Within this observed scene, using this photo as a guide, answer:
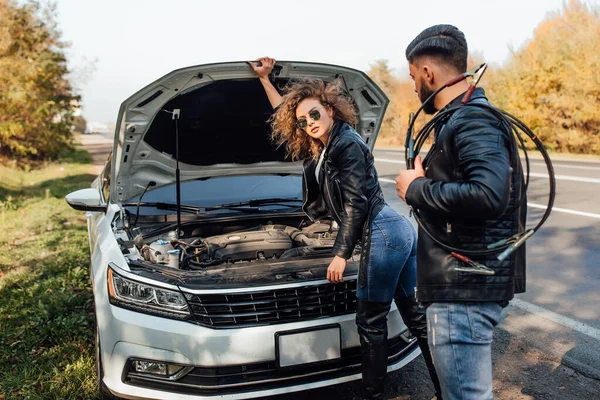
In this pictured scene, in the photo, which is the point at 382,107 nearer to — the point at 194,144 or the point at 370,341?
the point at 194,144

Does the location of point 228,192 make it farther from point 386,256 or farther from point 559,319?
point 559,319

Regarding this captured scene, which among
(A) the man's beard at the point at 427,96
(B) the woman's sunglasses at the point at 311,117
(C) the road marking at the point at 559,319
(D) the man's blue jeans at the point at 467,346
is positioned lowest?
(C) the road marking at the point at 559,319

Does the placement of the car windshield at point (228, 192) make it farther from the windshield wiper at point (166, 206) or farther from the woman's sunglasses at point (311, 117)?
the woman's sunglasses at point (311, 117)

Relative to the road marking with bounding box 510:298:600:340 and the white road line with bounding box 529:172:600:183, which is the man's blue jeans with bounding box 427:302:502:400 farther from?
the white road line with bounding box 529:172:600:183

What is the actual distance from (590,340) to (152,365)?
3192mm

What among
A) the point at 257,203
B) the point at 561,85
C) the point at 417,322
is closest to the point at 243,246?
the point at 257,203

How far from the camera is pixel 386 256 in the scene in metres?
2.81

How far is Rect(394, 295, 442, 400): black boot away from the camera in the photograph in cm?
294

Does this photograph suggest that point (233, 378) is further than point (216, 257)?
No

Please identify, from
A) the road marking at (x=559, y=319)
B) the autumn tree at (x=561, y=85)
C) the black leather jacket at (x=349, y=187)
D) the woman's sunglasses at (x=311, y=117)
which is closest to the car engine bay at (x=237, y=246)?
the black leather jacket at (x=349, y=187)

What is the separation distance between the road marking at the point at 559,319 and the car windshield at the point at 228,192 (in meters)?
2.23

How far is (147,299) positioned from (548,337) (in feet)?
9.99

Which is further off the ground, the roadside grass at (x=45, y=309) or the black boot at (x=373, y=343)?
the black boot at (x=373, y=343)

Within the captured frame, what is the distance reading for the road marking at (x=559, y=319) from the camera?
4.18m
